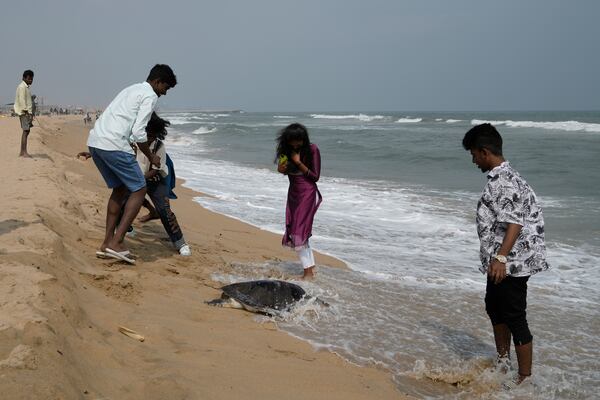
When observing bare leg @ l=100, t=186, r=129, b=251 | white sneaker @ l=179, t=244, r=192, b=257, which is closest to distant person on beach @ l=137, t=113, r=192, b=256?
white sneaker @ l=179, t=244, r=192, b=257

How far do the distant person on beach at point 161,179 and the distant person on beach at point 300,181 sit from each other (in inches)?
45.3

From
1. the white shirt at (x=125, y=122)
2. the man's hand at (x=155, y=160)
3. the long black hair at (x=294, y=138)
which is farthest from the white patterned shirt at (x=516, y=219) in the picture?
the man's hand at (x=155, y=160)

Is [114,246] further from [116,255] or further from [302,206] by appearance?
[302,206]

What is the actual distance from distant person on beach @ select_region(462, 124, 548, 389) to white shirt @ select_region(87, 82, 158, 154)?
2626 mm

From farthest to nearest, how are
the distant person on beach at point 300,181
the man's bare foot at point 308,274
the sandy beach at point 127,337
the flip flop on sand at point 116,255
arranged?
the man's bare foot at point 308,274 < the distant person on beach at point 300,181 < the flip flop on sand at point 116,255 < the sandy beach at point 127,337

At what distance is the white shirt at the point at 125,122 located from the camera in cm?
430

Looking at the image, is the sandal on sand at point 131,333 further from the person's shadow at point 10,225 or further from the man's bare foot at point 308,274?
the man's bare foot at point 308,274

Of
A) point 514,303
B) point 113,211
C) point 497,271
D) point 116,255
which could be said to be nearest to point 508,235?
point 497,271

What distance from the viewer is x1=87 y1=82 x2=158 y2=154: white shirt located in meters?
4.30

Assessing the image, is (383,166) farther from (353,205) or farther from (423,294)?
(423,294)

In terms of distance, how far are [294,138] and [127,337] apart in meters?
2.48

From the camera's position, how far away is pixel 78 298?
10.7 ft

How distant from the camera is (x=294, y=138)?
191 inches

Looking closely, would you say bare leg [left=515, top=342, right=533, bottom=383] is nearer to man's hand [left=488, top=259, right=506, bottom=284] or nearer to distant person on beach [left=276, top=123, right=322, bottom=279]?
man's hand [left=488, top=259, right=506, bottom=284]
